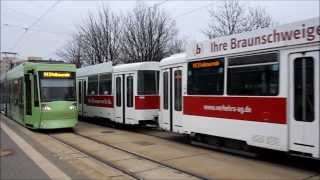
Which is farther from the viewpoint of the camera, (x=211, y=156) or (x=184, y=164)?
(x=211, y=156)

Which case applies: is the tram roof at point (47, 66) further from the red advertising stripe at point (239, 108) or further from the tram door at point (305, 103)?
the tram door at point (305, 103)

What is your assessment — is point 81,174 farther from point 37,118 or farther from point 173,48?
point 173,48

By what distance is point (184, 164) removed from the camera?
11.2 meters

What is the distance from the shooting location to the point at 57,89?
66.5 feet

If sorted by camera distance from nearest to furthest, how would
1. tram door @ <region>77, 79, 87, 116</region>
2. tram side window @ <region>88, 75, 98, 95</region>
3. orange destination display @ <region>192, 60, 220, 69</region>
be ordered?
orange destination display @ <region>192, 60, 220, 69</region> → tram side window @ <region>88, 75, 98, 95</region> → tram door @ <region>77, 79, 87, 116</region>

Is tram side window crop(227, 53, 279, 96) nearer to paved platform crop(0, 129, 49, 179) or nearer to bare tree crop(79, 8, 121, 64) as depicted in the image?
paved platform crop(0, 129, 49, 179)

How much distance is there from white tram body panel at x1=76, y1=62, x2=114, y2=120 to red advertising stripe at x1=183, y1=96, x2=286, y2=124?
8.14 m

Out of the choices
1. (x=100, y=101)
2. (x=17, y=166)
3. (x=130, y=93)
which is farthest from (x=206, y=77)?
(x=100, y=101)

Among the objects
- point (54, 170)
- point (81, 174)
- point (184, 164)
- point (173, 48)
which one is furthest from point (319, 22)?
point (173, 48)

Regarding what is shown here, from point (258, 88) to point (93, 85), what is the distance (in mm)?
14422

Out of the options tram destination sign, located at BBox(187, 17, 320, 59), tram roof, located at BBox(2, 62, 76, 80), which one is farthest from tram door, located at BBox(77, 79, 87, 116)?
tram destination sign, located at BBox(187, 17, 320, 59)

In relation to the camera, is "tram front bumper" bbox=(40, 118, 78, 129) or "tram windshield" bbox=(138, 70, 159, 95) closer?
"tram windshield" bbox=(138, 70, 159, 95)

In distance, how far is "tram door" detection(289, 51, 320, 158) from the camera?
30.6ft

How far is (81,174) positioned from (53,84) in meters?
10.5
